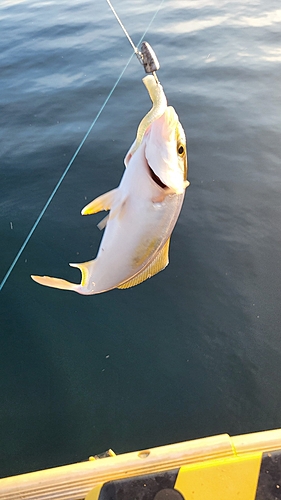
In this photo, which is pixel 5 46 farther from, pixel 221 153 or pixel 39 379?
pixel 39 379

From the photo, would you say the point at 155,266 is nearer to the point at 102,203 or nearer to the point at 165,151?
the point at 102,203

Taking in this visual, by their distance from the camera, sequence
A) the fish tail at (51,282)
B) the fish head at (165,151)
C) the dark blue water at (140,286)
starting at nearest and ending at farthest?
the fish head at (165,151)
the fish tail at (51,282)
the dark blue water at (140,286)

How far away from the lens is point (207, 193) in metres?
5.31

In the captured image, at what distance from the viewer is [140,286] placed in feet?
14.4

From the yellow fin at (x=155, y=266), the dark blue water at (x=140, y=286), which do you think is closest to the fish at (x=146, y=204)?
the yellow fin at (x=155, y=266)

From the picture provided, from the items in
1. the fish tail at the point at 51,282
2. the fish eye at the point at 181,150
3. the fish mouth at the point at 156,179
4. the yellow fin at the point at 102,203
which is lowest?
the fish tail at the point at 51,282

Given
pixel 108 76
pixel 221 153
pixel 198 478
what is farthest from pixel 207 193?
pixel 108 76

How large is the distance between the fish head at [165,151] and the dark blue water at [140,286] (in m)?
2.46

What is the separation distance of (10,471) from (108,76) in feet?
24.0

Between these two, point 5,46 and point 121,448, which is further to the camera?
point 5,46

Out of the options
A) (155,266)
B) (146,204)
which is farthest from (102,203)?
(155,266)

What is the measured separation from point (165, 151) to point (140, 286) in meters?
2.88

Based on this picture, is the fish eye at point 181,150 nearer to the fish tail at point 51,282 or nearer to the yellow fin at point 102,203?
the yellow fin at point 102,203

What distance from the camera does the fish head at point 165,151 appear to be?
1.63m
